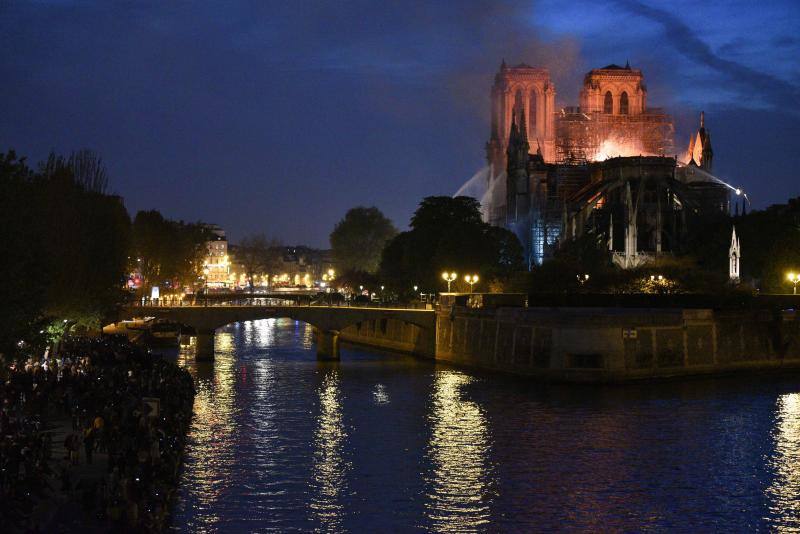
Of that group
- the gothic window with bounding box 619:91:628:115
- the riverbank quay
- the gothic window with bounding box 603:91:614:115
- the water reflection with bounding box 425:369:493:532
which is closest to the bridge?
the riverbank quay

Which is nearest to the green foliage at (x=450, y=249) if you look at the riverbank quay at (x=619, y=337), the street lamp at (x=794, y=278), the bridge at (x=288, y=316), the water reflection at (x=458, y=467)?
the bridge at (x=288, y=316)

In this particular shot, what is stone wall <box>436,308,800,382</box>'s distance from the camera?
62594mm

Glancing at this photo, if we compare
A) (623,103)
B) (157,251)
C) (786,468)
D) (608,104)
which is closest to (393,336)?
(157,251)

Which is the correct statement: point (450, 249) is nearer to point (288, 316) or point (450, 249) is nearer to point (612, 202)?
point (288, 316)

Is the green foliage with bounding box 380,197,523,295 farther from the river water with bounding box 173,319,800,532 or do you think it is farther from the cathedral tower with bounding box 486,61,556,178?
the cathedral tower with bounding box 486,61,556,178

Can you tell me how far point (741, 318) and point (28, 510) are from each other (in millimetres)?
54569

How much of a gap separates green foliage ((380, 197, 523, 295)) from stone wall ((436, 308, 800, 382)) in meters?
23.4

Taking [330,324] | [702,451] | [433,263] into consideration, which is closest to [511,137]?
[433,263]

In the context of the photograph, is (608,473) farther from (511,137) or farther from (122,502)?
(511,137)

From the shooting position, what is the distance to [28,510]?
24.3 m

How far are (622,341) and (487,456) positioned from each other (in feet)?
81.9

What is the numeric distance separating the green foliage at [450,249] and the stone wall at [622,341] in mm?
23439

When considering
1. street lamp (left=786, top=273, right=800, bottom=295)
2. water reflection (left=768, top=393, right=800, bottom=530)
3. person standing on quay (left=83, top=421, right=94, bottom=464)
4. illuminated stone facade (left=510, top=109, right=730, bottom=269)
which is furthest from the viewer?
illuminated stone facade (left=510, top=109, right=730, bottom=269)

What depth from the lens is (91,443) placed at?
31.2 meters
